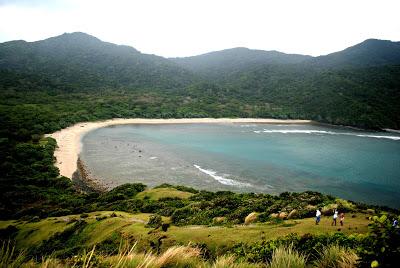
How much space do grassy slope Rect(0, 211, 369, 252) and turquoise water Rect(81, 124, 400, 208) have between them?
22475mm

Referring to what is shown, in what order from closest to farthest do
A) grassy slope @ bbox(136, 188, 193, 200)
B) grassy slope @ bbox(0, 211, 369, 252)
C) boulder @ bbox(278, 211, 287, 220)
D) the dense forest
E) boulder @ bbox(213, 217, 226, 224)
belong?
grassy slope @ bbox(0, 211, 369, 252) → boulder @ bbox(278, 211, 287, 220) → boulder @ bbox(213, 217, 226, 224) → the dense forest → grassy slope @ bbox(136, 188, 193, 200)

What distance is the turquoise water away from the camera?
Answer: 4716 centimetres

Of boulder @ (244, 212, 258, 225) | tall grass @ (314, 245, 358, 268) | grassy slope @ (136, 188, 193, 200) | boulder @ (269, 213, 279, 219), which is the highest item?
tall grass @ (314, 245, 358, 268)

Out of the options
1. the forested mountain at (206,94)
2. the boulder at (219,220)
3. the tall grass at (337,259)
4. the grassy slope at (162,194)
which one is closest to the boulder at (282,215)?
the boulder at (219,220)

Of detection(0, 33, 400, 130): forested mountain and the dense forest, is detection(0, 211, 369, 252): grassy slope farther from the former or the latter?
Result: detection(0, 33, 400, 130): forested mountain

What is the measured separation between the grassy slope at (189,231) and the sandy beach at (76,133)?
2499cm

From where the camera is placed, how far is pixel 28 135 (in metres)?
63.5

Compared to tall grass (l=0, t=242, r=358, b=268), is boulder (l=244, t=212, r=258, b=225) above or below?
below

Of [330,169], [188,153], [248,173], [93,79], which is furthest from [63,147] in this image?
[93,79]

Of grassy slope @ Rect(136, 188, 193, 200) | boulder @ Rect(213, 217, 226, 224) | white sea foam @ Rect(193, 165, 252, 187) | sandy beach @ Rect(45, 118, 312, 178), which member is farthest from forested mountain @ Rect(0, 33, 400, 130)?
boulder @ Rect(213, 217, 226, 224)

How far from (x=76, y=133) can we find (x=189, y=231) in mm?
72228

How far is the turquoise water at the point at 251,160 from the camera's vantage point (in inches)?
1857

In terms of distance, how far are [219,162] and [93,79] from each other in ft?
451

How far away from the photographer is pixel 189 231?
1611cm
